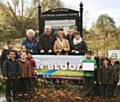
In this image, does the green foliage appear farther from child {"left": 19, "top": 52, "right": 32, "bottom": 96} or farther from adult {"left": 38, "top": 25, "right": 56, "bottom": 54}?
child {"left": 19, "top": 52, "right": 32, "bottom": 96}

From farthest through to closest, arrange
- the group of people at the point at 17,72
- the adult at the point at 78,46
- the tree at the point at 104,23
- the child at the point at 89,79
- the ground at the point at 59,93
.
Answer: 1. the tree at the point at 104,23
2. the adult at the point at 78,46
3. the child at the point at 89,79
4. the ground at the point at 59,93
5. the group of people at the point at 17,72

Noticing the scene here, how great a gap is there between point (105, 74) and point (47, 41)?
2861 millimetres

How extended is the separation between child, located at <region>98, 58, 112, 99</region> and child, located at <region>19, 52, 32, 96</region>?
7.75 ft

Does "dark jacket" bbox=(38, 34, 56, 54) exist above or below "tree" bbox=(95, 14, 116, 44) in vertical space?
below

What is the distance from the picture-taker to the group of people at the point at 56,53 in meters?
13.6

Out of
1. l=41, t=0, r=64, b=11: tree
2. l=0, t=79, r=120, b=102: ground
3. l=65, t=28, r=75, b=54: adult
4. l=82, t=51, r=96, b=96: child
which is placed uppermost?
l=41, t=0, r=64, b=11: tree

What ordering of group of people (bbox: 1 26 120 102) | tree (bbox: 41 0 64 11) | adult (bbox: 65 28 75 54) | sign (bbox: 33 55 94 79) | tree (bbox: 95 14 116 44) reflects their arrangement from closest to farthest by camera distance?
1. group of people (bbox: 1 26 120 102)
2. sign (bbox: 33 55 94 79)
3. adult (bbox: 65 28 75 54)
4. tree (bbox: 95 14 116 44)
5. tree (bbox: 41 0 64 11)

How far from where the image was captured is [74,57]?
15.1 metres

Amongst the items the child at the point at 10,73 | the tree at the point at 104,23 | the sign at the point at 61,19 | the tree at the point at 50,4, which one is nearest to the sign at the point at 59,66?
the sign at the point at 61,19

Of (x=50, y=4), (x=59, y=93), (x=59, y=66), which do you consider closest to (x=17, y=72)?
(x=59, y=93)

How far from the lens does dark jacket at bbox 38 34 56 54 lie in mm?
15452

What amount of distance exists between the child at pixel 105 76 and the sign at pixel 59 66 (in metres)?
1.18

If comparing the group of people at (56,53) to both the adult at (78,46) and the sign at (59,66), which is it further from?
the sign at (59,66)

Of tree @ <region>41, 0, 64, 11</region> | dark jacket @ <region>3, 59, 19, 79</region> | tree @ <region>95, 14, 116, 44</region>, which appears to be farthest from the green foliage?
dark jacket @ <region>3, 59, 19, 79</region>
